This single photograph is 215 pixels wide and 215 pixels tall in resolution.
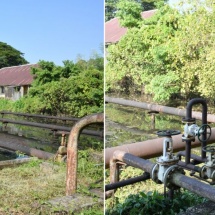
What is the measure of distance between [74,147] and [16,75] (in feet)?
1.71

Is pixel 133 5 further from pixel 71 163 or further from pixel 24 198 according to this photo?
pixel 24 198

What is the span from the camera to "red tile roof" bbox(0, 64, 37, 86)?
135 cm

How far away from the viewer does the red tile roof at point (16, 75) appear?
1.35 metres

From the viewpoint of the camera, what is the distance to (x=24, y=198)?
1069 millimetres

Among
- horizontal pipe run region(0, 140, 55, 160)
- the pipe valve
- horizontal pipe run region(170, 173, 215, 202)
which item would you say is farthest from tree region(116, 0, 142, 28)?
horizontal pipe run region(0, 140, 55, 160)

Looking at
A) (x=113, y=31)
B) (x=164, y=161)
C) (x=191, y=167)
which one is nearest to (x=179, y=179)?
(x=164, y=161)

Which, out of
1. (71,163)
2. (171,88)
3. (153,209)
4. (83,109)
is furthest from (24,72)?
(171,88)

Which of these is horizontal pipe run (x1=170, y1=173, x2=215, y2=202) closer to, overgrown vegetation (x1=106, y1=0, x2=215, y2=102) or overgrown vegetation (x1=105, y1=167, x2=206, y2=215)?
overgrown vegetation (x1=105, y1=167, x2=206, y2=215)

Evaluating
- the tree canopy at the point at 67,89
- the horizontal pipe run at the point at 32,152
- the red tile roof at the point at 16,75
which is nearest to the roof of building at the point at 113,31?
the tree canopy at the point at 67,89

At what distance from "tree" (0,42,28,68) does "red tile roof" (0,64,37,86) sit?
0.03 meters

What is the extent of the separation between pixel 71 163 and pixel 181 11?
2.12m

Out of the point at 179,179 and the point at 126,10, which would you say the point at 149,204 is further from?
the point at 126,10

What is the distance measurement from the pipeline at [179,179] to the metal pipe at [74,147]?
264 mm

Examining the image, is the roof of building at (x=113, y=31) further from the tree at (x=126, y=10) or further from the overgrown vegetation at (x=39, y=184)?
the overgrown vegetation at (x=39, y=184)
